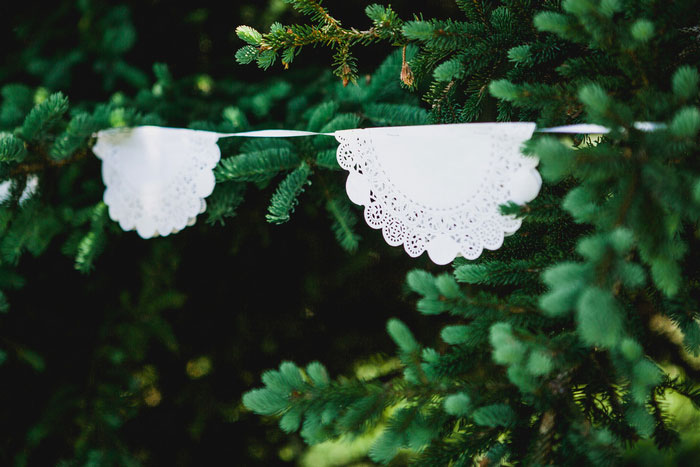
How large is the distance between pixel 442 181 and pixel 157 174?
664 mm

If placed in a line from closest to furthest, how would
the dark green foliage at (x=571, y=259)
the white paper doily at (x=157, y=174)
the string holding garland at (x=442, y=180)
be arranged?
the dark green foliage at (x=571, y=259)
the string holding garland at (x=442, y=180)
the white paper doily at (x=157, y=174)

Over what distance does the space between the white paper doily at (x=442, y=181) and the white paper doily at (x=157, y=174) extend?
1.18 feet

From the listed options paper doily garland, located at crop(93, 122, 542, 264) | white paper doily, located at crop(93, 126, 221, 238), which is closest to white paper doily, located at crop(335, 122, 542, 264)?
paper doily garland, located at crop(93, 122, 542, 264)

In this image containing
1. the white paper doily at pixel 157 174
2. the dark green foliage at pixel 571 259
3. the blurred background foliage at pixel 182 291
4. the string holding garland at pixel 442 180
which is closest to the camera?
the dark green foliage at pixel 571 259

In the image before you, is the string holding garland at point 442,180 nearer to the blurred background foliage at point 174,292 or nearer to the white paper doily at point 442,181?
the white paper doily at point 442,181

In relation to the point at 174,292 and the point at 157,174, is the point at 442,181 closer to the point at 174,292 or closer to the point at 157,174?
the point at 157,174

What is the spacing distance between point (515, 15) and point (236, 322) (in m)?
1.26

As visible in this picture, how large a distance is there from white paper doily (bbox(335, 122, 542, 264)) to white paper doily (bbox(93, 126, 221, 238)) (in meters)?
0.36

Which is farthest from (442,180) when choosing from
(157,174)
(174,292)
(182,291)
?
(182,291)

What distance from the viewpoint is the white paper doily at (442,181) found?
840mm

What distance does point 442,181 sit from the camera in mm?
879

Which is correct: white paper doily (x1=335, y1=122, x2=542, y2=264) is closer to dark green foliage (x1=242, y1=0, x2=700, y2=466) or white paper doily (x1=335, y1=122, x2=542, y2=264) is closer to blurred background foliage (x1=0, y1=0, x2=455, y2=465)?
dark green foliage (x1=242, y1=0, x2=700, y2=466)

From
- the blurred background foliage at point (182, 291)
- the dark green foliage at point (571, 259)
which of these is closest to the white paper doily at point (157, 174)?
the blurred background foliage at point (182, 291)

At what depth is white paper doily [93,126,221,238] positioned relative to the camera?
1.06m
